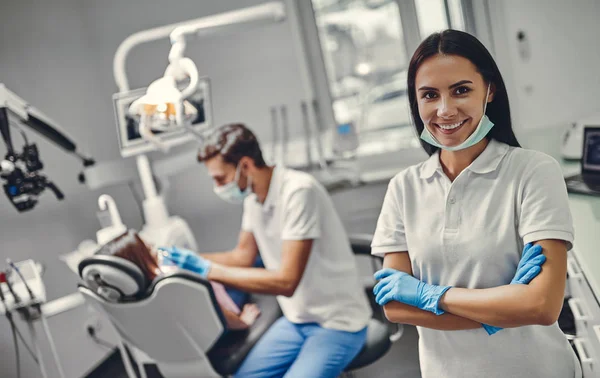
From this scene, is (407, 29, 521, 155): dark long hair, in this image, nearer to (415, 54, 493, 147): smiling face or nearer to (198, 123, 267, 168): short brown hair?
(415, 54, 493, 147): smiling face

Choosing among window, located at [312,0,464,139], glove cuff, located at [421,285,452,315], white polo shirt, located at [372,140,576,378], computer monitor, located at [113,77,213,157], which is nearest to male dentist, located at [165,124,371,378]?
computer monitor, located at [113,77,213,157]

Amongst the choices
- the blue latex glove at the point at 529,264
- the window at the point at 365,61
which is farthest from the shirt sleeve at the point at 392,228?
the window at the point at 365,61

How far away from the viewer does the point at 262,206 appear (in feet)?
5.75

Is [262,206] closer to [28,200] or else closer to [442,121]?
[28,200]

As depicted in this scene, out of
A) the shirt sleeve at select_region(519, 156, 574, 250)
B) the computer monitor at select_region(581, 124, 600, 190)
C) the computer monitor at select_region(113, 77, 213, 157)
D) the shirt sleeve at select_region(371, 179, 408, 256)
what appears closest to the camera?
the shirt sleeve at select_region(519, 156, 574, 250)

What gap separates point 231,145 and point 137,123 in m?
0.44

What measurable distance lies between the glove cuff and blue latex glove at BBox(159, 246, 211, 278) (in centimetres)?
87

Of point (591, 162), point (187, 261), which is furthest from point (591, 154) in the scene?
point (187, 261)

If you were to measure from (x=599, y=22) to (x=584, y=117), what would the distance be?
220 millimetres

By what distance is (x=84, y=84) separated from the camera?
7.21ft

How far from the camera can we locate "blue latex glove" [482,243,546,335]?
85 centimetres

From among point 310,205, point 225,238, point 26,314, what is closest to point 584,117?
point 310,205

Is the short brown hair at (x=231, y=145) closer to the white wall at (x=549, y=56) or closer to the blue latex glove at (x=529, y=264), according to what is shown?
the white wall at (x=549, y=56)

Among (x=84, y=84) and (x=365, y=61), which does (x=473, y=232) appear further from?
(x=84, y=84)
